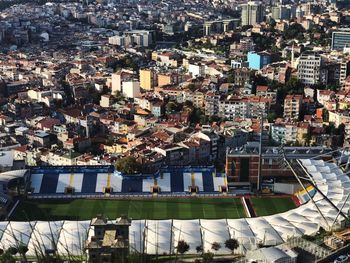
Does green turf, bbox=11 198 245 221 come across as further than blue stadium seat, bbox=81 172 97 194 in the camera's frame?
No

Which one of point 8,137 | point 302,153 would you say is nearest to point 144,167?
point 302,153

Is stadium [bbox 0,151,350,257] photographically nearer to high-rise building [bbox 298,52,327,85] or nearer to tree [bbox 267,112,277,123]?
tree [bbox 267,112,277,123]

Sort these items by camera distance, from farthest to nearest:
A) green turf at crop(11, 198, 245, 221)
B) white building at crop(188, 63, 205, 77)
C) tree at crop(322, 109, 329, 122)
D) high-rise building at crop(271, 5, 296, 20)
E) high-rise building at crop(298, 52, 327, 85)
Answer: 1. high-rise building at crop(271, 5, 296, 20)
2. white building at crop(188, 63, 205, 77)
3. high-rise building at crop(298, 52, 327, 85)
4. tree at crop(322, 109, 329, 122)
5. green turf at crop(11, 198, 245, 221)

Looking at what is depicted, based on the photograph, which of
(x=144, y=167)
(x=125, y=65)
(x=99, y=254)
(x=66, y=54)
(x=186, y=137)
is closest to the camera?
(x=99, y=254)

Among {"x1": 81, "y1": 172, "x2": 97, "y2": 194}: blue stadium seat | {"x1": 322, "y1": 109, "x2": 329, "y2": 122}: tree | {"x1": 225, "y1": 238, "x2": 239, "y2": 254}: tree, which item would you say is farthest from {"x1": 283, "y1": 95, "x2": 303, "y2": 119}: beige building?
{"x1": 225, "y1": 238, "x2": 239, "y2": 254}: tree

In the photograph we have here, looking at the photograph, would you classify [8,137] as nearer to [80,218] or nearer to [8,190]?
[8,190]

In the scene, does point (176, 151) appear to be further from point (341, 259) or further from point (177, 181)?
point (341, 259)

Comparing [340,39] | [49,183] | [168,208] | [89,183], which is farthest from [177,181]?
[340,39]

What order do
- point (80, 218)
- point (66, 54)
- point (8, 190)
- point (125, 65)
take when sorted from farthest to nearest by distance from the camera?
point (66, 54) → point (125, 65) → point (8, 190) → point (80, 218)
